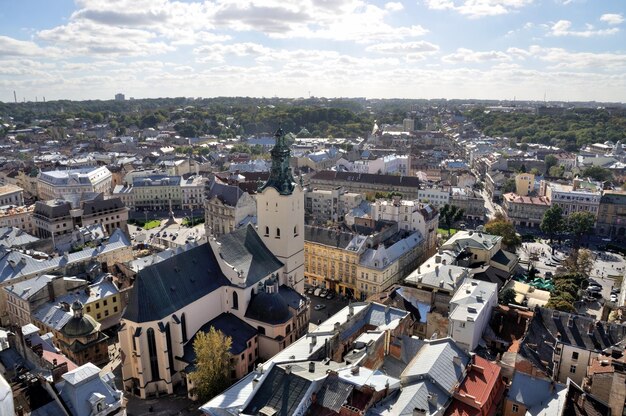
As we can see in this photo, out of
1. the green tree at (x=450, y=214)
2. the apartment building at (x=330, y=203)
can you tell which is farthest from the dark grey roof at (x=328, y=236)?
the green tree at (x=450, y=214)

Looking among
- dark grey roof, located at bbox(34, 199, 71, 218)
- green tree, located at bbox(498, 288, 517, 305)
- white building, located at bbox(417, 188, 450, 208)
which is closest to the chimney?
dark grey roof, located at bbox(34, 199, 71, 218)

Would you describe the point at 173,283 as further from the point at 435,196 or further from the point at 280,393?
the point at 435,196

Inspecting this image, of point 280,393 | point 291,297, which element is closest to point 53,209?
point 291,297

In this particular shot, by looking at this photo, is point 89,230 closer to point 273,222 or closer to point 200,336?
point 273,222

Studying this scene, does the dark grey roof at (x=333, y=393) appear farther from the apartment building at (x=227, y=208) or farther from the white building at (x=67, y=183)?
the white building at (x=67, y=183)

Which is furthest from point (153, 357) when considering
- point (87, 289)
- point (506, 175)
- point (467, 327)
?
point (506, 175)
